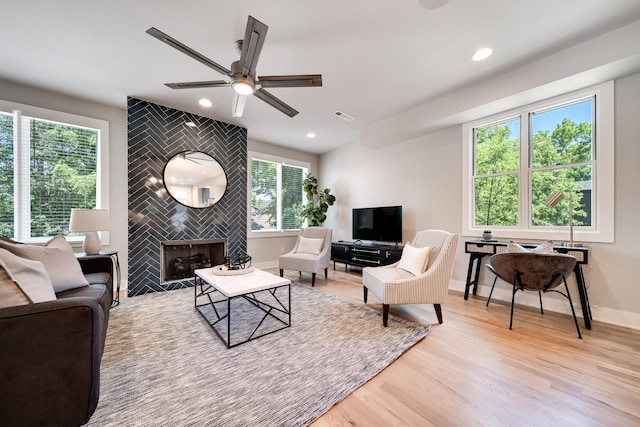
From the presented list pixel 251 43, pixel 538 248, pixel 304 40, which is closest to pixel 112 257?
pixel 251 43

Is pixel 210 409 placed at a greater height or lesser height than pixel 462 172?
lesser

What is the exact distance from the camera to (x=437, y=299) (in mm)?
2328

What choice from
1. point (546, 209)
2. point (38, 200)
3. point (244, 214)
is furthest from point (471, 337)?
point (38, 200)

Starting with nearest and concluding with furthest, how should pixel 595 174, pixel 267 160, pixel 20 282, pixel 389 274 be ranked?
pixel 20 282 < pixel 595 174 < pixel 389 274 < pixel 267 160

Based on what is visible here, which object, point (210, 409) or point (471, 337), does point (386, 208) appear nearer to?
point (471, 337)

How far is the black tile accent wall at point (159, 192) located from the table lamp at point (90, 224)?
53cm

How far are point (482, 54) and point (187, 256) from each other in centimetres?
457

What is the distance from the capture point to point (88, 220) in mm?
2646

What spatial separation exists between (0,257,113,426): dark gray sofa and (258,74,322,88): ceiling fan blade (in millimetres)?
1840

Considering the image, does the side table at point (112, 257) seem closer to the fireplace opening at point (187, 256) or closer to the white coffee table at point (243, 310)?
the fireplace opening at point (187, 256)

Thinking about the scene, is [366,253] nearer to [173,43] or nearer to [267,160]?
[267,160]

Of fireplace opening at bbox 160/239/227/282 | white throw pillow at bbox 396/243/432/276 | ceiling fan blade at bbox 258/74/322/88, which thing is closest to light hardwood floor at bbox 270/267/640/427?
white throw pillow at bbox 396/243/432/276

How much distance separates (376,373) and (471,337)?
1.06m

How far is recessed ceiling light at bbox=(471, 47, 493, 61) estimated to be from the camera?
2262 millimetres
